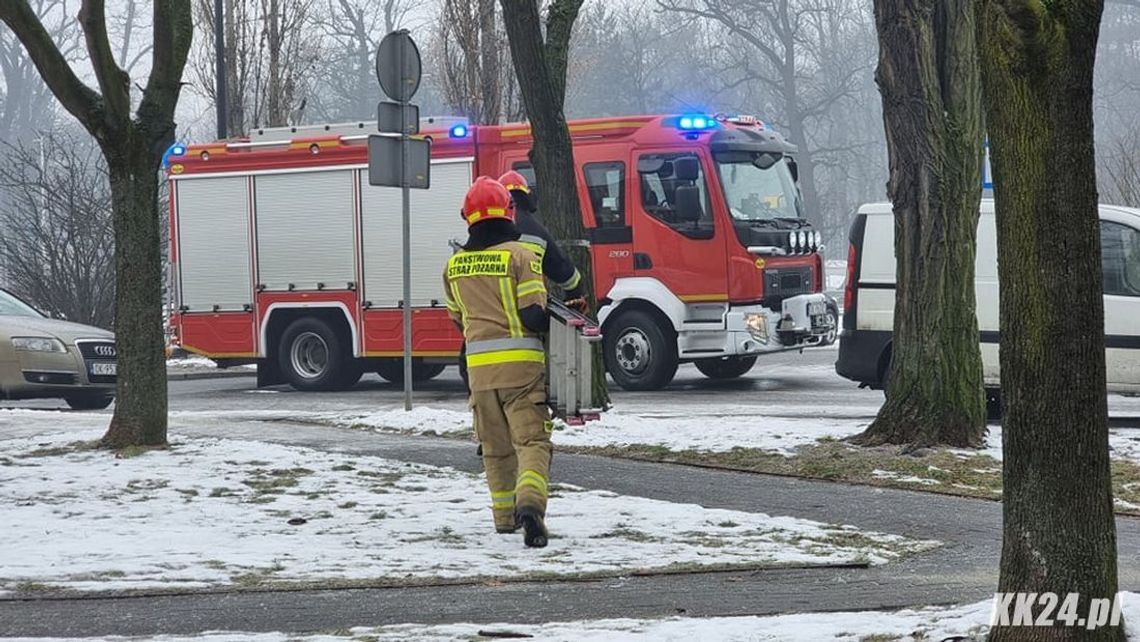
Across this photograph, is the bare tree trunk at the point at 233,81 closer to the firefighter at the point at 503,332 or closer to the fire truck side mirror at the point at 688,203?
the fire truck side mirror at the point at 688,203

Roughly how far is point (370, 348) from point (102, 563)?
473 inches

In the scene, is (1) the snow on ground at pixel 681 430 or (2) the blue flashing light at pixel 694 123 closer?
(1) the snow on ground at pixel 681 430

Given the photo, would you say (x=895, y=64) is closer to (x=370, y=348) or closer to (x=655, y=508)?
(x=655, y=508)

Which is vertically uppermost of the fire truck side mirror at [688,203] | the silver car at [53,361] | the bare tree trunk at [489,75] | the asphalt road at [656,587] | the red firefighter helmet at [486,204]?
the bare tree trunk at [489,75]

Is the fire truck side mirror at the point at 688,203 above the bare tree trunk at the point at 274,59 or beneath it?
beneath

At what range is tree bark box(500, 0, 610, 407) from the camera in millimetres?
13586

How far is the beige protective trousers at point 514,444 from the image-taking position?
831 cm

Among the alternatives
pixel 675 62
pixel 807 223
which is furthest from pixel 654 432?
pixel 675 62

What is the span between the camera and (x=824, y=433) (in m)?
12.1

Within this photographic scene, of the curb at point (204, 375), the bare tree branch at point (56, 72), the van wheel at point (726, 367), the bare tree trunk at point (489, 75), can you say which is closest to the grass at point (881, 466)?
the bare tree branch at point (56, 72)

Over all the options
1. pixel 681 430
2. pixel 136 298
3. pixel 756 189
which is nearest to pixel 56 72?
pixel 136 298

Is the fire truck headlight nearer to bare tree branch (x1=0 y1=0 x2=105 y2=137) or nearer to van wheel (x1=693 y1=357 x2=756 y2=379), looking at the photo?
van wheel (x1=693 y1=357 x2=756 y2=379)

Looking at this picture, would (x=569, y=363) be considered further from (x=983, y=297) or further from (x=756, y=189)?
(x=756, y=189)

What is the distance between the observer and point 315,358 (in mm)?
20312
